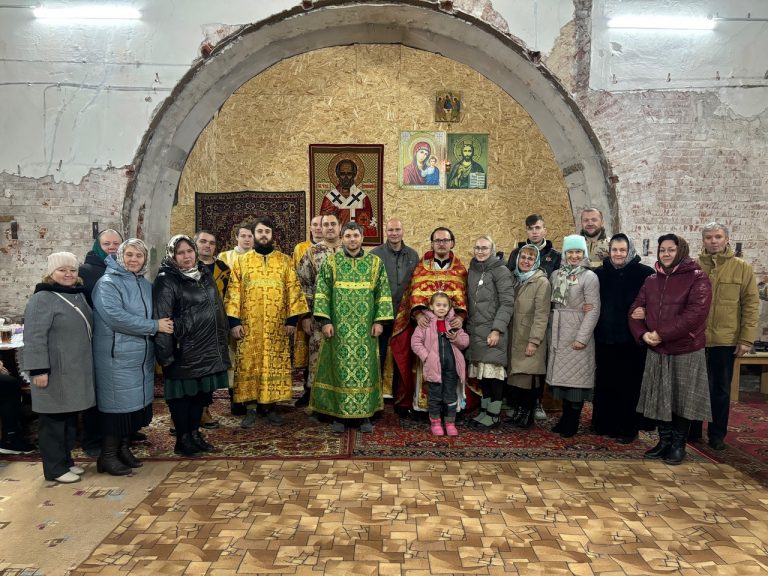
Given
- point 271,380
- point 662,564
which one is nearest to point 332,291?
point 271,380

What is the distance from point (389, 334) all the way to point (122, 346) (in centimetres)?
225

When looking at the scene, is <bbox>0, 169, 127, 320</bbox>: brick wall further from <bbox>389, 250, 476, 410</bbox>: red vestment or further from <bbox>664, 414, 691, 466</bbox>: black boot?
<bbox>664, 414, 691, 466</bbox>: black boot

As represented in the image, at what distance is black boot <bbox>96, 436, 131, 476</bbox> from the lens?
11.9 feet

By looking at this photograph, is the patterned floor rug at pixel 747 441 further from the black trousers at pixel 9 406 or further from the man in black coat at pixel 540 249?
the black trousers at pixel 9 406

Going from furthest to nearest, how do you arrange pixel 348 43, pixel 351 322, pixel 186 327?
1. pixel 348 43
2. pixel 351 322
3. pixel 186 327

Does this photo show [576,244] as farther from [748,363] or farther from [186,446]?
[186,446]

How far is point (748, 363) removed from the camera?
19.6 ft

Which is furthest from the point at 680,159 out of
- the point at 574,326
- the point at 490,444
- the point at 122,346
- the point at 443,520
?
the point at 122,346

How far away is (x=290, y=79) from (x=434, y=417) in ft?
14.9

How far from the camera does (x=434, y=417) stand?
4.51 meters

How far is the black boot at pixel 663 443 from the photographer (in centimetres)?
401

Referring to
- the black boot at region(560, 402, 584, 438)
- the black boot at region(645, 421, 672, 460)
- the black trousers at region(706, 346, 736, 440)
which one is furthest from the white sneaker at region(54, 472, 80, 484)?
the black trousers at region(706, 346, 736, 440)

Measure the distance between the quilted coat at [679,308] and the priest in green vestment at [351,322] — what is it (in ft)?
6.47

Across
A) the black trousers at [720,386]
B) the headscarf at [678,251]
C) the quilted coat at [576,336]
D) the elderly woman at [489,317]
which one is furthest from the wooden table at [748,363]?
the elderly woman at [489,317]
